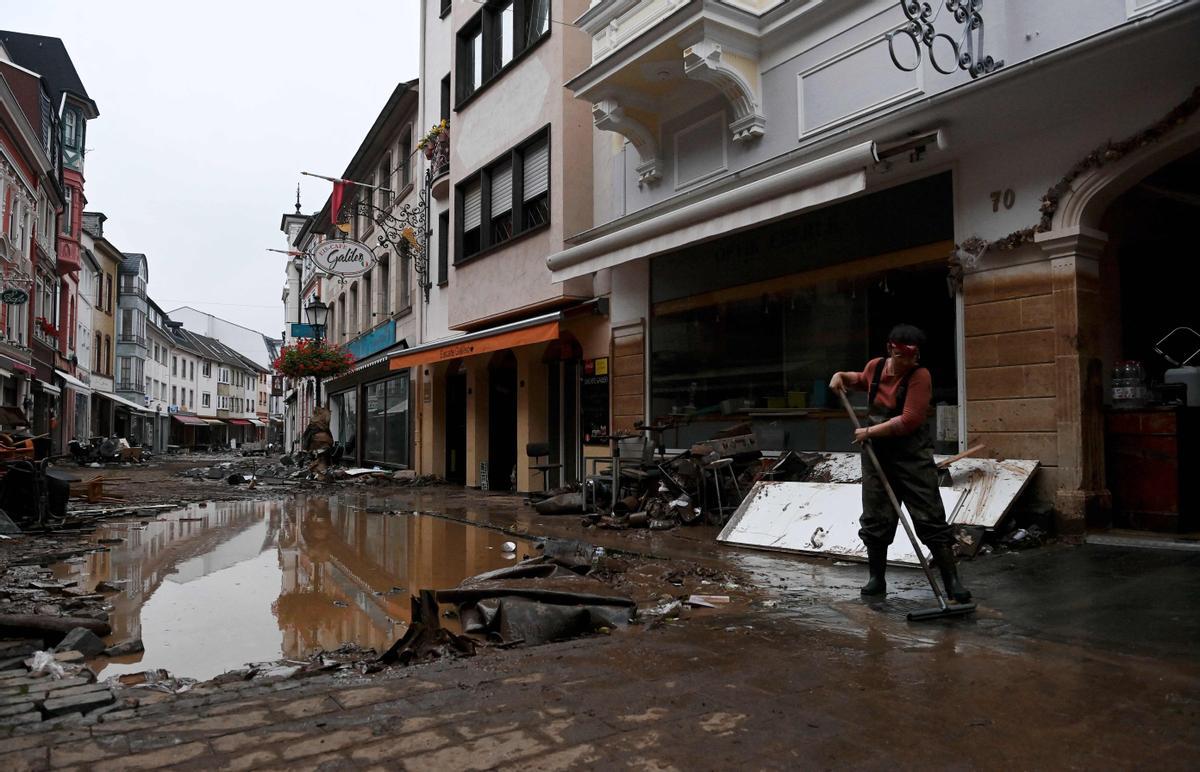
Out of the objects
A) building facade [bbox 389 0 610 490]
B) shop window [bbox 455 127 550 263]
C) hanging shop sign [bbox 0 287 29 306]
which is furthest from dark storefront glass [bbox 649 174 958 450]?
hanging shop sign [bbox 0 287 29 306]

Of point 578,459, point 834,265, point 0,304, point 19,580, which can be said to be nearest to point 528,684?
point 19,580

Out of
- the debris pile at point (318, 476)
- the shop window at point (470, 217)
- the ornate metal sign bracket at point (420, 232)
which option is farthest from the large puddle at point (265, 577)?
the ornate metal sign bracket at point (420, 232)

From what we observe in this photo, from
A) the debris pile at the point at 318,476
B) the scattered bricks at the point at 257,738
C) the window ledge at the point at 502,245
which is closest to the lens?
the scattered bricks at the point at 257,738

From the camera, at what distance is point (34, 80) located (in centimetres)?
2705

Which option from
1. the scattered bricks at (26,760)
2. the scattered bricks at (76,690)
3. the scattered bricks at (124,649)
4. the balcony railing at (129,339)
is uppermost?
the balcony railing at (129,339)

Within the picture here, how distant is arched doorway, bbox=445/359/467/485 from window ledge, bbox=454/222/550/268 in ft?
11.2

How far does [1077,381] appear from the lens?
686 centimetres

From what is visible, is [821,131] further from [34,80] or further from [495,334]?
[34,80]

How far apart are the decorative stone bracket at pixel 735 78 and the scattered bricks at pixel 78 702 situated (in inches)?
337

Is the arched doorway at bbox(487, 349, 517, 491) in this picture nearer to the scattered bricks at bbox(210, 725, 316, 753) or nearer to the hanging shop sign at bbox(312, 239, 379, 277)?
the hanging shop sign at bbox(312, 239, 379, 277)

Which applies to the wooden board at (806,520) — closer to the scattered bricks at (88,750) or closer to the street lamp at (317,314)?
the scattered bricks at (88,750)

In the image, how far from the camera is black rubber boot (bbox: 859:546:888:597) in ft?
16.9

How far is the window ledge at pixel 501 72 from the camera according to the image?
45.6 ft

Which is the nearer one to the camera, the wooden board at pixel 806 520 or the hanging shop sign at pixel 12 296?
the wooden board at pixel 806 520
